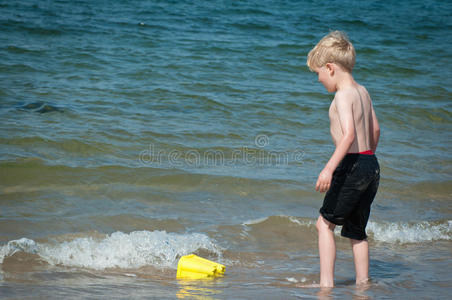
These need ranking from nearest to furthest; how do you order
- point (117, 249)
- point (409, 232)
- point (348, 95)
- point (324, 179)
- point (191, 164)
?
point (324, 179), point (348, 95), point (117, 249), point (409, 232), point (191, 164)

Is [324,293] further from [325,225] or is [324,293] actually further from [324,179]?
[324,179]

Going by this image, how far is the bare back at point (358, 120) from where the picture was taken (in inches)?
113

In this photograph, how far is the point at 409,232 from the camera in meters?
4.27

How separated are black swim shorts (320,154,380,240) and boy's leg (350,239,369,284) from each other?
7.7 inches

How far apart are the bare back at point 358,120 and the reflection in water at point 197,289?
111 centimetres

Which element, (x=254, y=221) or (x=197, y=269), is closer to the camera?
(x=197, y=269)

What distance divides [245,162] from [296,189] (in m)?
0.97

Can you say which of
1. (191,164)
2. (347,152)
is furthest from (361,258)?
(191,164)

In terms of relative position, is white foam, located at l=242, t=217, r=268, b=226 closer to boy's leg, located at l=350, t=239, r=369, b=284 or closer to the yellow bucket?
the yellow bucket

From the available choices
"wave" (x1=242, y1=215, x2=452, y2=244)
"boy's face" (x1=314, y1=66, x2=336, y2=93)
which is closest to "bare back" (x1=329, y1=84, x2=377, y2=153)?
"boy's face" (x1=314, y1=66, x2=336, y2=93)

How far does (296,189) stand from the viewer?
5.16 meters

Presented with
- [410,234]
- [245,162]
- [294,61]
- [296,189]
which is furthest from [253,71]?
[410,234]

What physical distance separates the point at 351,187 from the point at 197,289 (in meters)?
1.08

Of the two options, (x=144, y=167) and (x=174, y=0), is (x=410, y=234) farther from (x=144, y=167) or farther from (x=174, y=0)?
(x=174, y=0)
